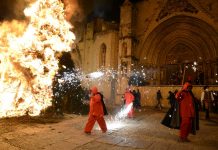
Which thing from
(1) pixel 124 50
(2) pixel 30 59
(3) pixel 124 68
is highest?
(1) pixel 124 50

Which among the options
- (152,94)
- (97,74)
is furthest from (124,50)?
(152,94)

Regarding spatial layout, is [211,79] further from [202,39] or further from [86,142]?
[86,142]

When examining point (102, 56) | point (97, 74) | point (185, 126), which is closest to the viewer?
point (185, 126)

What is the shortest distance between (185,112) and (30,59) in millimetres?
7402

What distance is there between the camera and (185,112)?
7.41 meters

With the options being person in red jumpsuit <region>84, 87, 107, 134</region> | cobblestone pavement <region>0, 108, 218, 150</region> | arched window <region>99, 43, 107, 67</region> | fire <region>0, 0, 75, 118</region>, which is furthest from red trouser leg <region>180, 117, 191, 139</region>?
arched window <region>99, 43, 107, 67</region>

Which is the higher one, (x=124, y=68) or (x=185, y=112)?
(x=124, y=68)

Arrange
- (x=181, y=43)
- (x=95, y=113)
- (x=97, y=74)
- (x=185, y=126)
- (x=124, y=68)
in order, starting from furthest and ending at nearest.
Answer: (x=97, y=74) → (x=124, y=68) → (x=181, y=43) → (x=95, y=113) → (x=185, y=126)

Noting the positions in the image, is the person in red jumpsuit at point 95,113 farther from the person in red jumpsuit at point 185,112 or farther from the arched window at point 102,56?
the arched window at point 102,56

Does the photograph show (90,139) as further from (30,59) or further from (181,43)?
(181,43)

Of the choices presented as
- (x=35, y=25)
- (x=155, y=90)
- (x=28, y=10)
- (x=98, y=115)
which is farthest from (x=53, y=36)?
(x=155, y=90)

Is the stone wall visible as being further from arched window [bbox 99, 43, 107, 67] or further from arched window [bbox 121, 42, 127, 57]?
arched window [bbox 99, 43, 107, 67]

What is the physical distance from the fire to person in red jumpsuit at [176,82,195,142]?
22.2ft

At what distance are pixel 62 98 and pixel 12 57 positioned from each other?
338 cm
